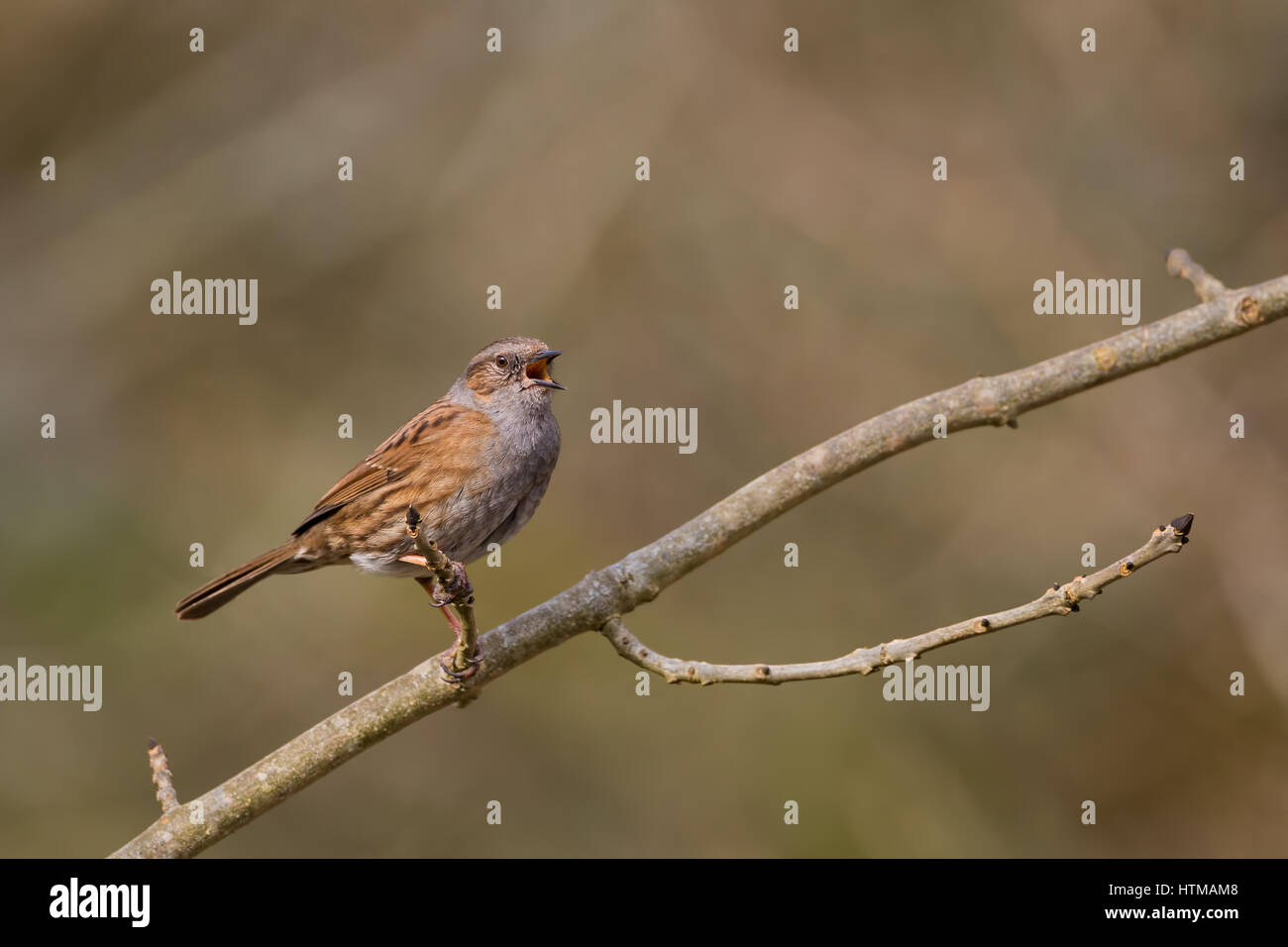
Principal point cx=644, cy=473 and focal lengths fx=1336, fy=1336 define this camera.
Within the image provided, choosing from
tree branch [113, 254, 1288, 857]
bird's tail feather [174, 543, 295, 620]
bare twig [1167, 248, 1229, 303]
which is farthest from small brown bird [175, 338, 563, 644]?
bare twig [1167, 248, 1229, 303]

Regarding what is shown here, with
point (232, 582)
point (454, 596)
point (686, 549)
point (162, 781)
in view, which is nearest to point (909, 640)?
point (686, 549)

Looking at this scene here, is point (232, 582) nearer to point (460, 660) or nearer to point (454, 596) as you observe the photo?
point (460, 660)

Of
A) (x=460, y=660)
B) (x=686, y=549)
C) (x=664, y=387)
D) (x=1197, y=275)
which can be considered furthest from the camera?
(x=664, y=387)

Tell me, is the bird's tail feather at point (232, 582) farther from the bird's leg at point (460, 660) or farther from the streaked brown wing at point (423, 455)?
the bird's leg at point (460, 660)

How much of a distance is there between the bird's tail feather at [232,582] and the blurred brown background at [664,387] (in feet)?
13.4

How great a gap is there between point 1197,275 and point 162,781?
14.4 ft

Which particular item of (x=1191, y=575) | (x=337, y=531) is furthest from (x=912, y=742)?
(x=337, y=531)

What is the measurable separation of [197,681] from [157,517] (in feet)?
4.78

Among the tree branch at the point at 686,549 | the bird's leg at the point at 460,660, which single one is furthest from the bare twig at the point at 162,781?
the bird's leg at the point at 460,660

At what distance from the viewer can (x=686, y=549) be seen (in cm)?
492

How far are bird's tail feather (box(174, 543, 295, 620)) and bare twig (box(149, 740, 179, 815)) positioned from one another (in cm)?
135

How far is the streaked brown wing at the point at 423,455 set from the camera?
5.90m

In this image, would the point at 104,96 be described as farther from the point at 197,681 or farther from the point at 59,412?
the point at 197,681

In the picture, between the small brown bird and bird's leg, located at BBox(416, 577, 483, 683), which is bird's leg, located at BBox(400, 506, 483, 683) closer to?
bird's leg, located at BBox(416, 577, 483, 683)
